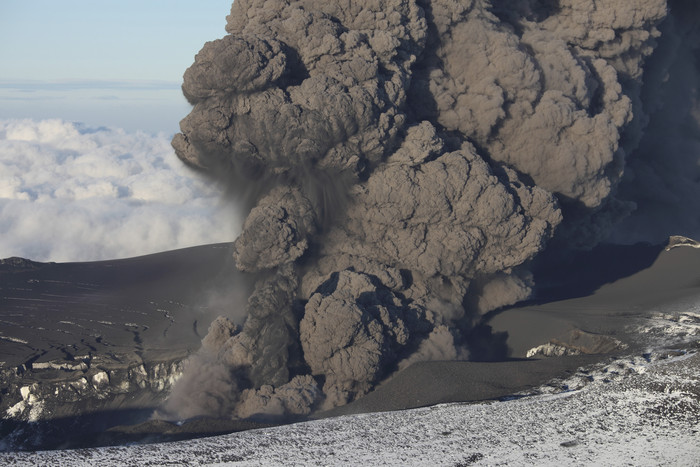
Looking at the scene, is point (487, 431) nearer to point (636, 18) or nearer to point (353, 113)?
point (353, 113)

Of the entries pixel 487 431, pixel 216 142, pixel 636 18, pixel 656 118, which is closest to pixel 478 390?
pixel 487 431

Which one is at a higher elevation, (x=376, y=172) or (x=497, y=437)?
(x=376, y=172)

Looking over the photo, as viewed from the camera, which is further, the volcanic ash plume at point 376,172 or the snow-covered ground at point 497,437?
the volcanic ash plume at point 376,172

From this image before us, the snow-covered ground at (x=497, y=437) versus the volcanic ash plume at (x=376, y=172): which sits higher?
the volcanic ash plume at (x=376, y=172)

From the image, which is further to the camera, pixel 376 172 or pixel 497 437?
pixel 376 172

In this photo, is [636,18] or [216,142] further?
[636,18]
